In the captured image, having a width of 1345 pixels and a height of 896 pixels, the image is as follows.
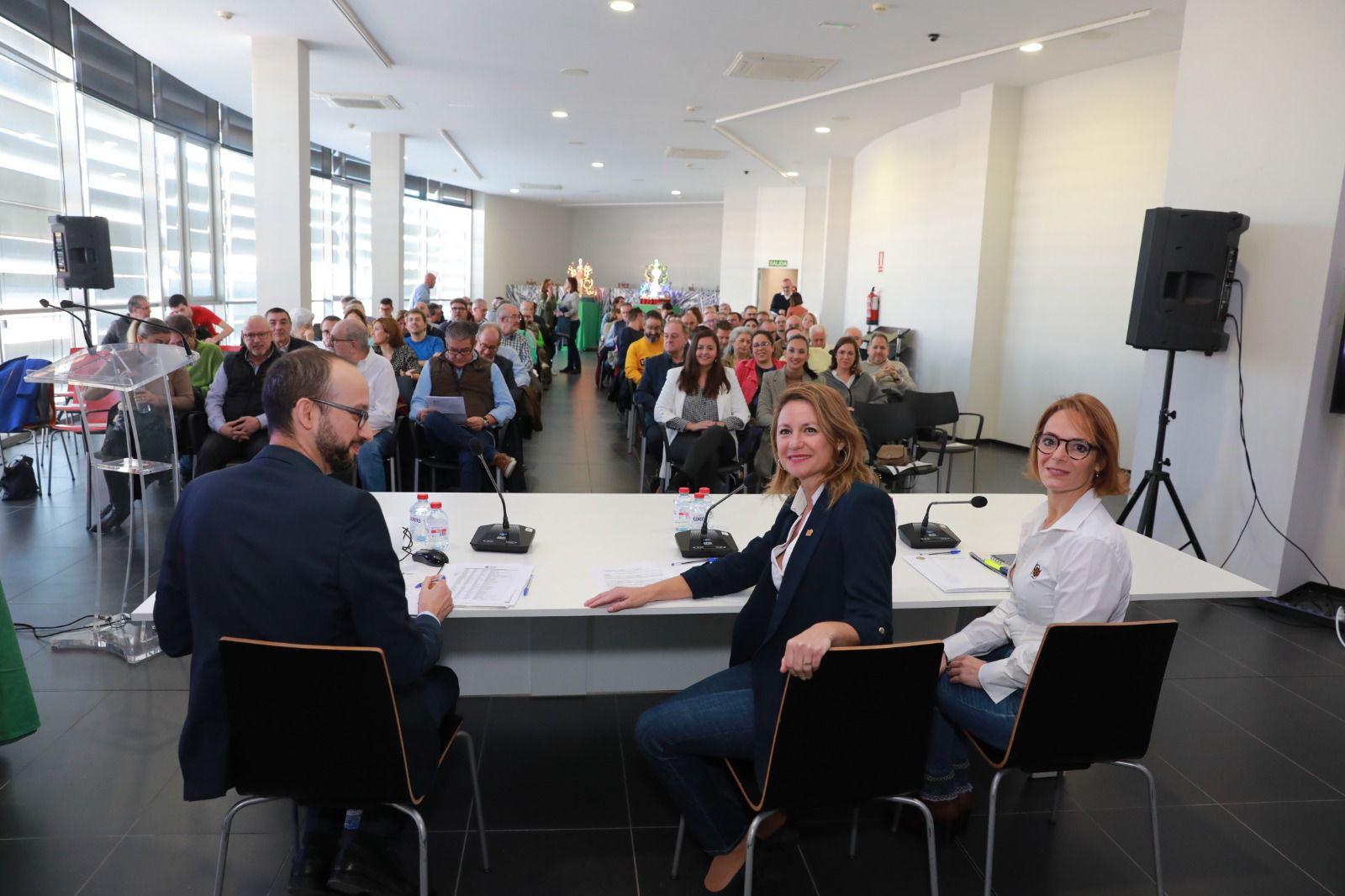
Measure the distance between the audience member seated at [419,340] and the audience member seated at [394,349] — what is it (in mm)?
93

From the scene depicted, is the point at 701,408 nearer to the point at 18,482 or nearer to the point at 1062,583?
the point at 1062,583

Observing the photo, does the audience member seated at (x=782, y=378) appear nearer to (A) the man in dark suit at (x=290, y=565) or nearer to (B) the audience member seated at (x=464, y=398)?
(B) the audience member seated at (x=464, y=398)

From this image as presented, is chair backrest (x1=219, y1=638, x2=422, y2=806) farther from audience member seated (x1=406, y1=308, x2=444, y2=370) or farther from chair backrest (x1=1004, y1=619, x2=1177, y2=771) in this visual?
audience member seated (x1=406, y1=308, x2=444, y2=370)

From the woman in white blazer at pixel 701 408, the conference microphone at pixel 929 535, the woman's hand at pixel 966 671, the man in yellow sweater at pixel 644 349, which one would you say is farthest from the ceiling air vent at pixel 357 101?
the woman's hand at pixel 966 671

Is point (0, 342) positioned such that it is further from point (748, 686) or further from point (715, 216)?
point (715, 216)

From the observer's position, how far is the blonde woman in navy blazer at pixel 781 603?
2045 millimetres

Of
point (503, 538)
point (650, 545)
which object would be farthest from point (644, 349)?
point (503, 538)

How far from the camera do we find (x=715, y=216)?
25.7 metres

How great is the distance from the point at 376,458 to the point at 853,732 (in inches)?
172

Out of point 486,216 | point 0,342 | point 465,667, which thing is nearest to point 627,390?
point 0,342

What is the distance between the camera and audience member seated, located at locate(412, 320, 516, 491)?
5.59 metres

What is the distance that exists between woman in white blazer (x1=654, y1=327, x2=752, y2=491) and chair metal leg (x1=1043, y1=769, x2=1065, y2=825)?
10.2ft

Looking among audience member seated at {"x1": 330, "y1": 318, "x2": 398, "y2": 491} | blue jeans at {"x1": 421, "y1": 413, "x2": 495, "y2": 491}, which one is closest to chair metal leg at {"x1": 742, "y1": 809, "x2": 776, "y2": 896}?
blue jeans at {"x1": 421, "y1": 413, "x2": 495, "y2": 491}

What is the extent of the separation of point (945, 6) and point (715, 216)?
19.5m
